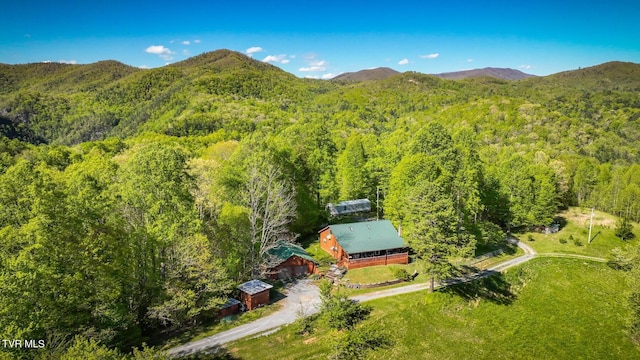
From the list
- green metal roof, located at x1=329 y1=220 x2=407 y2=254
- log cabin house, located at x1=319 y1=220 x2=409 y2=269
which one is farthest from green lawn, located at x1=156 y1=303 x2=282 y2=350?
green metal roof, located at x1=329 y1=220 x2=407 y2=254

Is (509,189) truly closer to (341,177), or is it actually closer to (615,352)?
(341,177)

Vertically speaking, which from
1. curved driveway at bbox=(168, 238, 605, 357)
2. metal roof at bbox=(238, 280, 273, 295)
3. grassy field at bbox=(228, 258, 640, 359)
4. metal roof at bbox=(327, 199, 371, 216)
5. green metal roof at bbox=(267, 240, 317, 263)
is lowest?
grassy field at bbox=(228, 258, 640, 359)

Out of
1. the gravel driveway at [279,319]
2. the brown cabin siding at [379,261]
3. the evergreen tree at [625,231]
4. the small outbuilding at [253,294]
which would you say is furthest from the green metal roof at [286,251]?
the evergreen tree at [625,231]

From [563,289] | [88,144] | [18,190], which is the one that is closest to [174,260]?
[18,190]

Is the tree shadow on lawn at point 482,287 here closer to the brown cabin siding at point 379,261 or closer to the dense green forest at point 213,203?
the dense green forest at point 213,203

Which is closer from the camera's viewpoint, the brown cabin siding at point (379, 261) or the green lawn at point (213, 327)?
the green lawn at point (213, 327)

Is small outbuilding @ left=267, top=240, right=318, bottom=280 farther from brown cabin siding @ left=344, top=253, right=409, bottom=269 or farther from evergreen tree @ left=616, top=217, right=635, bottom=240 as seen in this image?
evergreen tree @ left=616, top=217, right=635, bottom=240
